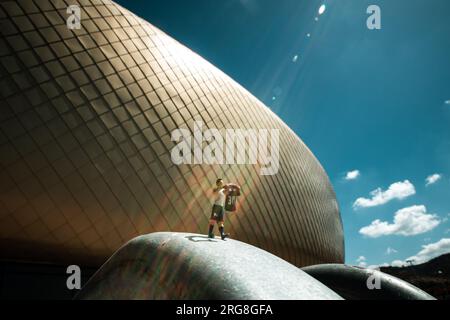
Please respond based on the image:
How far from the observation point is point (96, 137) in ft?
25.7

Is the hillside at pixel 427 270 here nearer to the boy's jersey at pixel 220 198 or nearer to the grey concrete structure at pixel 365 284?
the grey concrete structure at pixel 365 284

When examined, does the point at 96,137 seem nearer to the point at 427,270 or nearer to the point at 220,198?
the point at 220,198

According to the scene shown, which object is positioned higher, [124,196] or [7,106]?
[7,106]

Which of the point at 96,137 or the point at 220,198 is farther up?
the point at 96,137

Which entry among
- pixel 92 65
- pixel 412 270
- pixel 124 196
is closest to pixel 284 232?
pixel 124 196

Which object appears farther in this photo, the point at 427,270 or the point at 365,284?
the point at 427,270

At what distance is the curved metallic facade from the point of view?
272 inches

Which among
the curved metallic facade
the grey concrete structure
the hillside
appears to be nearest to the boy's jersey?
the grey concrete structure

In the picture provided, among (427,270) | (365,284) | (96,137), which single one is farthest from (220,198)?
(427,270)

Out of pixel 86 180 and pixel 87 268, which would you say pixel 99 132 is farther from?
pixel 87 268

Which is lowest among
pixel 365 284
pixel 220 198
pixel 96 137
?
pixel 365 284

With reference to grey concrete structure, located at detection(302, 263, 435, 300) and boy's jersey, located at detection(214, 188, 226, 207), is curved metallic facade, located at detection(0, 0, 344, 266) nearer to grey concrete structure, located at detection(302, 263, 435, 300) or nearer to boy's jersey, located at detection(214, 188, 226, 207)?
grey concrete structure, located at detection(302, 263, 435, 300)

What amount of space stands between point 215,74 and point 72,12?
5.88 meters
